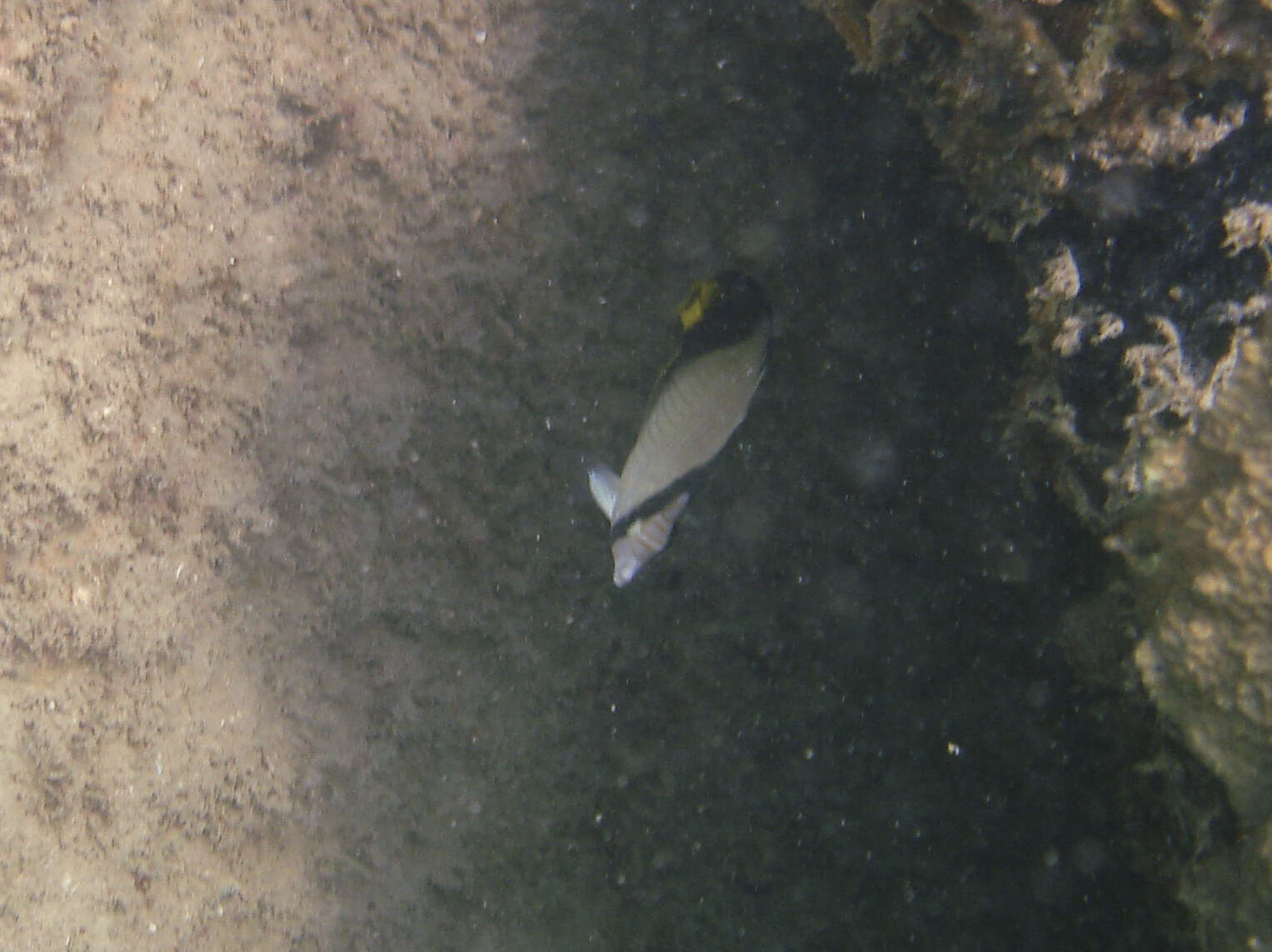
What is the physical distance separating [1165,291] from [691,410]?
1.55m

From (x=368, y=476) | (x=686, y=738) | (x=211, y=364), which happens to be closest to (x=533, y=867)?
(x=686, y=738)

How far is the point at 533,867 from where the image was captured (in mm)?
3445

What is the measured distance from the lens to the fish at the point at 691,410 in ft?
7.55

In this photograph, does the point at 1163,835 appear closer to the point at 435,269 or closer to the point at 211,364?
the point at 435,269

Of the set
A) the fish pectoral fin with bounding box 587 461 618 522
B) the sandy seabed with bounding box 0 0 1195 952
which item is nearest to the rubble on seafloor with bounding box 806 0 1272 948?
the sandy seabed with bounding box 0 0 1195 952

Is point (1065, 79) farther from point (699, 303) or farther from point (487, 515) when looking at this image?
point (487, 515)

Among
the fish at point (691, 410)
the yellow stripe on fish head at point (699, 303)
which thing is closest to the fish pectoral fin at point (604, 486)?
the fish at point (691, 410)

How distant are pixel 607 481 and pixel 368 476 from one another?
1.10m

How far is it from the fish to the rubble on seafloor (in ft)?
3.40

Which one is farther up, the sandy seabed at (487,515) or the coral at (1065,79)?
the coral at (1065,79)

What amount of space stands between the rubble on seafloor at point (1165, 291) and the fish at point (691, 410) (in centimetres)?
104

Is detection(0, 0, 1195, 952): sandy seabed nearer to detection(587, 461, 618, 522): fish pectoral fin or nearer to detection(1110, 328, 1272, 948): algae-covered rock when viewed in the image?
detection(587, 461, 618, 522): fish pectoral fin

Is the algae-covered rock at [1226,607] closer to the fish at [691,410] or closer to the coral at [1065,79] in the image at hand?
the coral at [1065,79]

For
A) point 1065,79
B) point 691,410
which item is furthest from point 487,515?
point 1065,79
